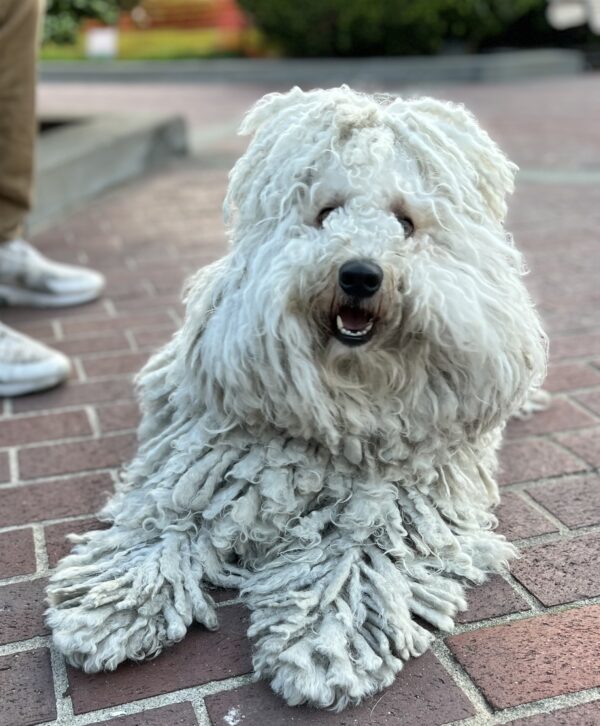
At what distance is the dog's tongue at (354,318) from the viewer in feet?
6.47

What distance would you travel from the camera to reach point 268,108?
7.33 ft

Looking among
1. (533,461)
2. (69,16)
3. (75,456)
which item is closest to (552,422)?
(533,461)

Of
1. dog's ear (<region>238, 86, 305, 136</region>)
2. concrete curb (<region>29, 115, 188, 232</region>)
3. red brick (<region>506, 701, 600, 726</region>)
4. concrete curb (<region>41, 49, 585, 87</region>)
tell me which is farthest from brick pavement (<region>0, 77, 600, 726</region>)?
concrete curb (<region>41, 49, 585, 87</region>)

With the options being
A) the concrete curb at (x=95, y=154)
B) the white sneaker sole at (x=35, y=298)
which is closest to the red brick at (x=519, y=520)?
the white sneaker sole at (x=35, y=298)

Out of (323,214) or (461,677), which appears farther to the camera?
(323,214)

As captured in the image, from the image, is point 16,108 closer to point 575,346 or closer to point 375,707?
point 575,346

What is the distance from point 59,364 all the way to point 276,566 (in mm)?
1573

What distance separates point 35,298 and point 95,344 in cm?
60

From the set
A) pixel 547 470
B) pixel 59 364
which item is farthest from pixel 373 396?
pixel 59 364

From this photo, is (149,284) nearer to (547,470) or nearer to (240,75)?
(547,470)

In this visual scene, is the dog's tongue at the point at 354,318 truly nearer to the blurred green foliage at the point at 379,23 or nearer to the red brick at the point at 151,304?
the red brick at the point at 151,304

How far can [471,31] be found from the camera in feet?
48.0

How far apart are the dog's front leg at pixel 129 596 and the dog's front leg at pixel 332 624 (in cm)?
15

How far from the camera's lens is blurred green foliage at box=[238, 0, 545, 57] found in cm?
1390
